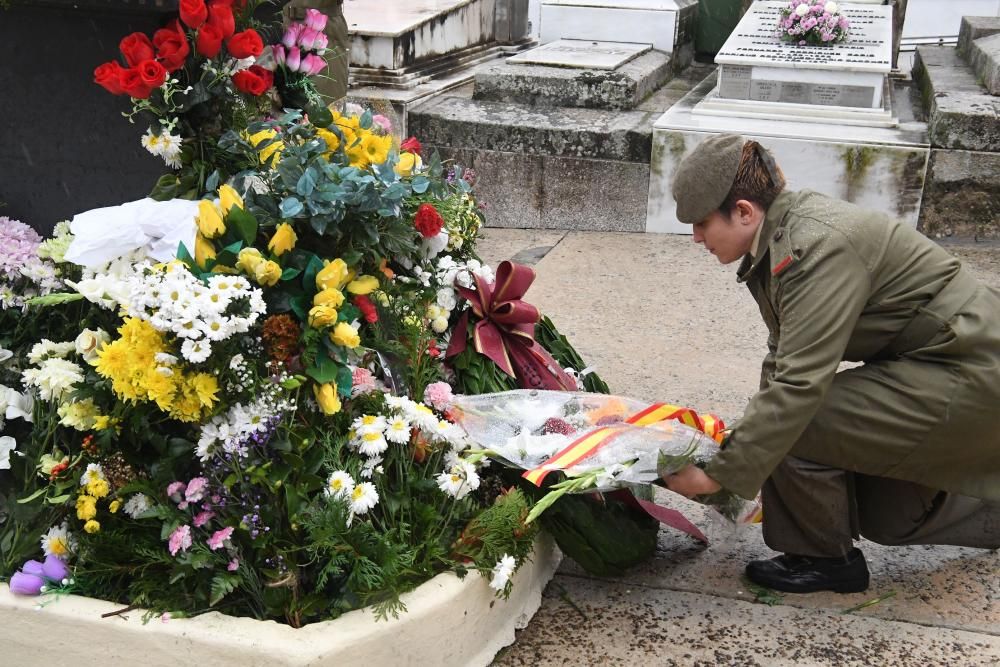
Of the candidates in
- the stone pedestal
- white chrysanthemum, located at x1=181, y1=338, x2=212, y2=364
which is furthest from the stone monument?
white chrysanthemum, located at x1=181, y1=338, x2=212, y2=364

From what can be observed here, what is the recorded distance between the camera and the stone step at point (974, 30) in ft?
24.9

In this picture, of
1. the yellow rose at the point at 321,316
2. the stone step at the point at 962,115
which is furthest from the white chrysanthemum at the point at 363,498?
the stone step at the point at 962,115

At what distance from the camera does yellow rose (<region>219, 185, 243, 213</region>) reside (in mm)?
2498

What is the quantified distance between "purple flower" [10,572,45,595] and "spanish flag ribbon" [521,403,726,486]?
110cm

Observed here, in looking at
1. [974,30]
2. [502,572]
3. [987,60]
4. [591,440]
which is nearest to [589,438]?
[591,440]

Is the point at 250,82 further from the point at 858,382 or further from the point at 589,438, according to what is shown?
the point at 858,382

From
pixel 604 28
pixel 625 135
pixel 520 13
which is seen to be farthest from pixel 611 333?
pixel 520 13

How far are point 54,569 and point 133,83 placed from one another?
113 centimetres

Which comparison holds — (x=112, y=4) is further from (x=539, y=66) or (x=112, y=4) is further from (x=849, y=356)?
(x=539, y=66)

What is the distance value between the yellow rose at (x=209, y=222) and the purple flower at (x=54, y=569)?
782 millimetres

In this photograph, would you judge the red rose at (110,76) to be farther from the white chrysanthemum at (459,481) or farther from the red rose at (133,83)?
the white chrysanthemum at (459,481)

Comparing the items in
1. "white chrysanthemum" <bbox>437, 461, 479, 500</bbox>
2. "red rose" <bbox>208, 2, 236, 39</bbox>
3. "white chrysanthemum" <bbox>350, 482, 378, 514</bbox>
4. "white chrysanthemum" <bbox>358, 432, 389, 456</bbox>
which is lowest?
"white chrysanthemum" <bbox>437, 461, 479, 500</bbox>

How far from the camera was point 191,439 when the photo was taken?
2391 millimetres

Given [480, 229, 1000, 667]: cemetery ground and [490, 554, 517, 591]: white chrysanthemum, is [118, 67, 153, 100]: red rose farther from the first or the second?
[480, 229, 1000, 667]: cemetery ground
